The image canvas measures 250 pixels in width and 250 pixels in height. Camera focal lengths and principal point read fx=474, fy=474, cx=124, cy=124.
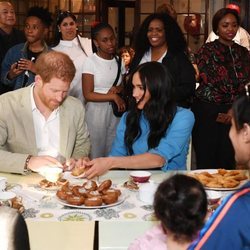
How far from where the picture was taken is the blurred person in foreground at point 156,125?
2244 mm

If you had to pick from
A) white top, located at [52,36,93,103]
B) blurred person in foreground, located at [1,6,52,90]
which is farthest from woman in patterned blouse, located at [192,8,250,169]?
blurred person in foreground, located at [1,6,52,90]

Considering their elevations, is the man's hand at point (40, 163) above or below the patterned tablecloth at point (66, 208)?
above

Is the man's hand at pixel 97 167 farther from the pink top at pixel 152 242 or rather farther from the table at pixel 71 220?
the pink top at pixel 152 242

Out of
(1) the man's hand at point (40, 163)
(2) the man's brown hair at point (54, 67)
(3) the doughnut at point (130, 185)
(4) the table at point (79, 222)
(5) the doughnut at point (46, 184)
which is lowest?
(4) the table at point (79, 222)

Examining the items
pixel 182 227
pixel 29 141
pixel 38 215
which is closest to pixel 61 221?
pixel 38 215

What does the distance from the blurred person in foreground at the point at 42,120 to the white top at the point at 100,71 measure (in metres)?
1.07

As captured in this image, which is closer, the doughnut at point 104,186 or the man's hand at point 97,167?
the doughnut at point 104,186

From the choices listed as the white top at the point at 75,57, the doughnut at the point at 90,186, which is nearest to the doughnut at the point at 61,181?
the doughnut at the point at 90,186

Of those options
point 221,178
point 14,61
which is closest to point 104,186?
point 221,178

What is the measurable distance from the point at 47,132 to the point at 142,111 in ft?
1.59

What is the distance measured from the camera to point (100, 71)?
138 inches

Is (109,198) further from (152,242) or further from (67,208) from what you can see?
(152,242)

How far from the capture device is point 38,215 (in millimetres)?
1661

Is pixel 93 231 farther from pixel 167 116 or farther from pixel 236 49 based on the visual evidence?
pixel 236 49
